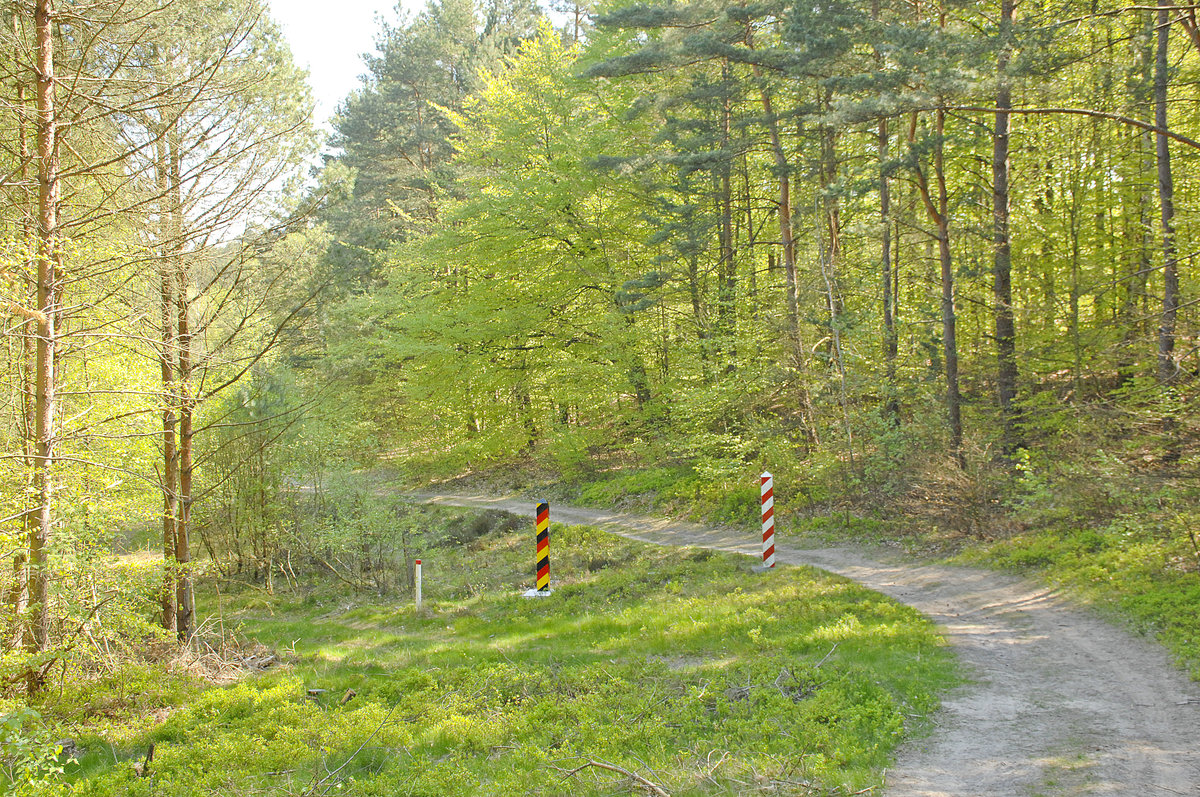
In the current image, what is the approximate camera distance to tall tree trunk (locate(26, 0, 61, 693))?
689 cm

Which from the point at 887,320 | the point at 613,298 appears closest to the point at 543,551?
the point at 887,320

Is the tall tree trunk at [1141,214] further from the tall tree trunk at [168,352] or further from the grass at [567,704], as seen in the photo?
the tall tree trunk at [168,352]

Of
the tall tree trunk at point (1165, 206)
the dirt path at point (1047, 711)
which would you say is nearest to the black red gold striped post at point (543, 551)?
the dirt path at point (1047, 711)

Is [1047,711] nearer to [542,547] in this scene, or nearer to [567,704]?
[567,704]

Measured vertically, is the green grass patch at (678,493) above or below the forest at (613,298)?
Result: below

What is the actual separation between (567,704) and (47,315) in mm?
6159

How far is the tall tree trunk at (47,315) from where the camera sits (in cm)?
689

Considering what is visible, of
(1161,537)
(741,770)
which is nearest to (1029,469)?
(1161,537)

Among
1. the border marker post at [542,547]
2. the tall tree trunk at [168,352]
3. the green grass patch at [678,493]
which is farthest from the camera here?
the green grass patch at [678,493]

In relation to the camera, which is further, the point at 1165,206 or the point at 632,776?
the point at 1165,206

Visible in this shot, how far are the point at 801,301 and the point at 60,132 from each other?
13024 mm

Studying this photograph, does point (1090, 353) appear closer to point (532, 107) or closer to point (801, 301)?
point (801, 301)

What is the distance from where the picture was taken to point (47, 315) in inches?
267

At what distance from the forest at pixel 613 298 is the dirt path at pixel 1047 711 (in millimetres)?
1883
